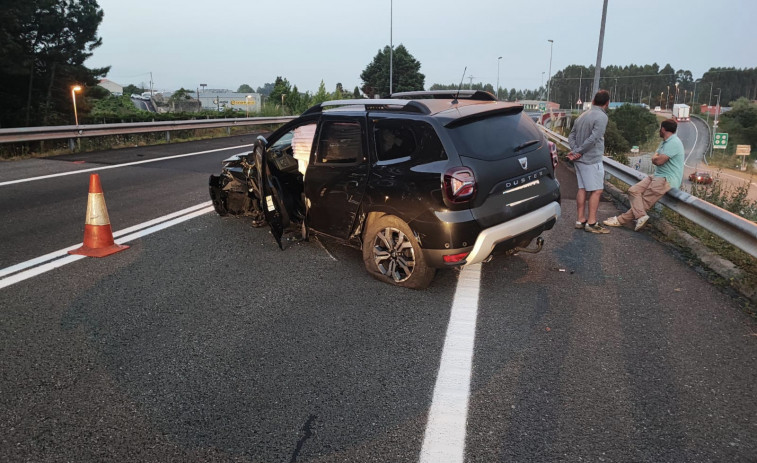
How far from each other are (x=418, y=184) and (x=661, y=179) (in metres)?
4.19

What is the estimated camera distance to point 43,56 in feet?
104

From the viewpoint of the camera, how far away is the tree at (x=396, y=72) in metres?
78.9

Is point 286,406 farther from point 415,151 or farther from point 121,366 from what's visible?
point 415,151

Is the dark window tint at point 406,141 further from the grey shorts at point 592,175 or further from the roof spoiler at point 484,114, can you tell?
the grey shorts at point 592,175

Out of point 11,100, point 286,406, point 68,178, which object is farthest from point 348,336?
point 11,100

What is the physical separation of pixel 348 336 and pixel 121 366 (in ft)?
5.09

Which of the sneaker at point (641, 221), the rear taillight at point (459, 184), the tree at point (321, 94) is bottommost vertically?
the sneaker at point (641, 221)

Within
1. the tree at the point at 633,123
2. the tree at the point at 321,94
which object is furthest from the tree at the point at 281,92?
the tree at the point at 633,123

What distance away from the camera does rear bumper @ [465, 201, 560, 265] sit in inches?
177

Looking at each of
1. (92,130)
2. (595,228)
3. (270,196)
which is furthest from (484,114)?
(92,130)

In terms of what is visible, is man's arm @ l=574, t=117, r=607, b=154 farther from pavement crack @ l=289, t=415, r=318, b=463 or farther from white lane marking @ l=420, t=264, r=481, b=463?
pavement crack @ l=289, t=415, r=318, b=463

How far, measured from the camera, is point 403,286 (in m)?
4.94

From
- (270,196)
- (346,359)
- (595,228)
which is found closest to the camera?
(346,359)

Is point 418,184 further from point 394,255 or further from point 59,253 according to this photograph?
point 59,253
